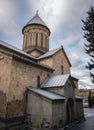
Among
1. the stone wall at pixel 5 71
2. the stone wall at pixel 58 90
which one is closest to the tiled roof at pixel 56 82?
the stone wall at pixel 58 90

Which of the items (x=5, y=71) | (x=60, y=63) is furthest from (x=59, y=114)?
(x=60, y=63)

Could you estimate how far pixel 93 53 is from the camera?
12.9 m

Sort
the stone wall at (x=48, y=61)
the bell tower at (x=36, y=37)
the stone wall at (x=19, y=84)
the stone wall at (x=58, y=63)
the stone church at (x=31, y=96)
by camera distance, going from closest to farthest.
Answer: the stone church at (x=31, y=96)
the stone wall at (x=19, y=84)
the stone wall at (x=48, y=61)
the stone wall at (x=58, y=63)
the bell tower at (x=36, y=37)

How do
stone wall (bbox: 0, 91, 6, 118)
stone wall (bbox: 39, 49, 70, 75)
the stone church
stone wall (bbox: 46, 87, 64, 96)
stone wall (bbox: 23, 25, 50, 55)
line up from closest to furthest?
stone wall (bbox: 0, 91, 6, 118)
the stone church
stone wall (bbox: 46, 87, 64, 96)
stone wall (bbox: 39, 49, 70, 75)
stone wall (bbox: 23, 25, 50, 55)

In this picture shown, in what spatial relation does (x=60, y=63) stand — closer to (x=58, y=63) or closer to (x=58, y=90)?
(x=58, y=63)

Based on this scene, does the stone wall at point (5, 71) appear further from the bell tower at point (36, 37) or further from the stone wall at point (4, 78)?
the bell tower at point (36, 37)

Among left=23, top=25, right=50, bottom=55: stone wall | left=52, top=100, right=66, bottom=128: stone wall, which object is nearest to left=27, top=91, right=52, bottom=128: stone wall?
left=52, top=100, right=66, bottom=128: stone wall

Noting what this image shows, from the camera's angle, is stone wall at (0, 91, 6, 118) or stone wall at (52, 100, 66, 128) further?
stone wall at (52, 100, 66, 128)

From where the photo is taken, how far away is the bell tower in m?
22.6

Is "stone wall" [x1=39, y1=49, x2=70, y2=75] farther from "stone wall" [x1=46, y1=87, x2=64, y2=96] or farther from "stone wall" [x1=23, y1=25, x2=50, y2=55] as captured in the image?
"stone wall" [x1=46, y1=87, x2=64, y2=96]

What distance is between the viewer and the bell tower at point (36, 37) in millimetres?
22609

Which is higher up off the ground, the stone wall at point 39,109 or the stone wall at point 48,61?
the stone wall at point 48,61

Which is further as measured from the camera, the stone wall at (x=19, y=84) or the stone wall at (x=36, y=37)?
the stone wall at (x=36, y=37)

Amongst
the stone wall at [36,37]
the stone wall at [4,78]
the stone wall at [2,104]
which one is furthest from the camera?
the stone wall at [36,37]
